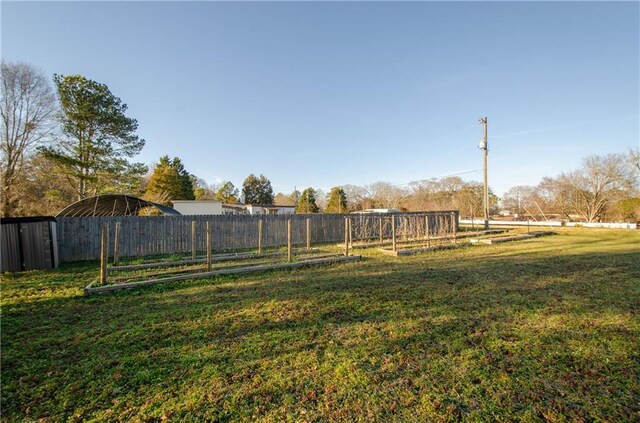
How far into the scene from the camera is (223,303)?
4.89 meters

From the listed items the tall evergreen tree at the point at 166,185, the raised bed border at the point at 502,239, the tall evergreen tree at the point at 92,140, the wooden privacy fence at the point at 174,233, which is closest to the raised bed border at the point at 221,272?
the wooden privacy fence at the point at 174,233

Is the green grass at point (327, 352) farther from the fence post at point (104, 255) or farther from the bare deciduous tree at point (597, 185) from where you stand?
the bare deciduous tree at point (597, 185)

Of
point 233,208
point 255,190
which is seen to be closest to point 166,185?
point 233,208

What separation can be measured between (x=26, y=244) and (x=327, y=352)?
9.94 metres

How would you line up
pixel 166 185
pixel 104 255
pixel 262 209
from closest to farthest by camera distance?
pixel 104 255, pixel 166 185, pixel 262 209

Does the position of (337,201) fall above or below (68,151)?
below

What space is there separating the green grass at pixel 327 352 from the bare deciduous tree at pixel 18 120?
15.6 m

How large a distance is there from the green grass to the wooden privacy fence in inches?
168

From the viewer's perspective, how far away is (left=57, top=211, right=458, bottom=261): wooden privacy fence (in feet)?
33.9

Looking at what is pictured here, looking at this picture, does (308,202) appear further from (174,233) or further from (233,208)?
(174,233)

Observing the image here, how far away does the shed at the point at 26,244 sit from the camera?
7762 mm

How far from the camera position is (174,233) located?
1175 centimetres

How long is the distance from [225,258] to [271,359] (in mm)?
7055

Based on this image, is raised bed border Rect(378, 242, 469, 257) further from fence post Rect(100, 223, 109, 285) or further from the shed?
the shed
